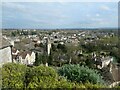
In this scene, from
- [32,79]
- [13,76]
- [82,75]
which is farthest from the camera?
[82,75]

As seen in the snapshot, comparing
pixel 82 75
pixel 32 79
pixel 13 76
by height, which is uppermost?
pixel 13 76

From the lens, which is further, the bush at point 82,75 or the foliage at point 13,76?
the bush at point 82,75

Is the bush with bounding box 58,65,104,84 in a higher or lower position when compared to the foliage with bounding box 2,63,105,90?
lower

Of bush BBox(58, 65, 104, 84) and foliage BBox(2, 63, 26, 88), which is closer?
foliage BBox(2, 63, 26, 88)

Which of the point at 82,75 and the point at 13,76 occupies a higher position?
the point at 13,76

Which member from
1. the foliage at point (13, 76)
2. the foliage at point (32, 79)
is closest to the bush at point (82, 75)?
the foliage at point (32, 79)

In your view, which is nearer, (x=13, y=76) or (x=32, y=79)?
(x=13, y=76)

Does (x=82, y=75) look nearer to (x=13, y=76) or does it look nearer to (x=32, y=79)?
(x=32, y=79)

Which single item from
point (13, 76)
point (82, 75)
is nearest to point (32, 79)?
point (13, 76)

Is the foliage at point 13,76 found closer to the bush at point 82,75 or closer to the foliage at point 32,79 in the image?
the foliage at point 32,79

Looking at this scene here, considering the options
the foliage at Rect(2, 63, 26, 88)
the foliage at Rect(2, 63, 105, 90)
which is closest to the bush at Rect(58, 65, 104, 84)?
the foliage at Rect(2, 63, 105, 90)

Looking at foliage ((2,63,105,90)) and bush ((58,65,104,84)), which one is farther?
bush ((58,65,104,84))

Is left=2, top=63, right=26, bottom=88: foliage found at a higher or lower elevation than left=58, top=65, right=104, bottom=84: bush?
higher

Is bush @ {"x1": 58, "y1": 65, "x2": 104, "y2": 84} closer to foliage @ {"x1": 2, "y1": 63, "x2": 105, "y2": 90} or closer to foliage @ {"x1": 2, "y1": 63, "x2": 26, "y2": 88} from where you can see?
foliage @ {"x1": 2, "y1": 63, "x2": 105, "y2": 90}
